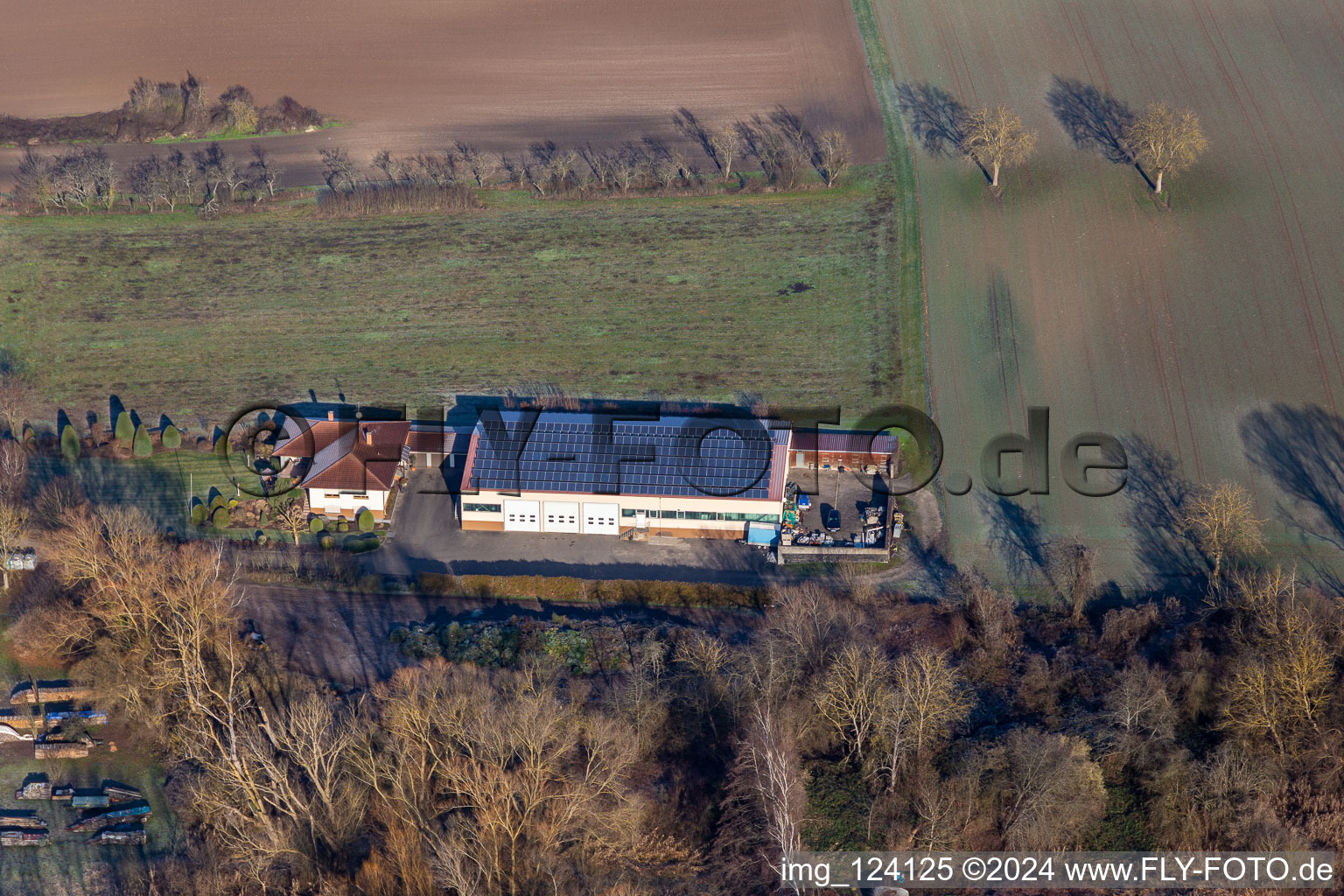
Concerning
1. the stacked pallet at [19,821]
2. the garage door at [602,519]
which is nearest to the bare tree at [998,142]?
the garage door at [602,519]

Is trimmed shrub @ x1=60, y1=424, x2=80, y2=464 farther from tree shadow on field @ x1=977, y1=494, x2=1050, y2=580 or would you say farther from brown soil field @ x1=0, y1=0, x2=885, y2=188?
tree shadow on field @ x1=977, y1=494, x2=1050, y2=580

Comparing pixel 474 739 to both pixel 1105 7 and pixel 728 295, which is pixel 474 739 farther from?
pixel 1105 7

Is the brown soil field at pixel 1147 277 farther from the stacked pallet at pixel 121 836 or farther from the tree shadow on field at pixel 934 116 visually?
the stacked pallet at pixel 121 836

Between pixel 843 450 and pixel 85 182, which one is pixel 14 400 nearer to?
pixel 85 182

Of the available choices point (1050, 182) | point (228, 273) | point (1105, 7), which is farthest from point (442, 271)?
point (1105, 7)

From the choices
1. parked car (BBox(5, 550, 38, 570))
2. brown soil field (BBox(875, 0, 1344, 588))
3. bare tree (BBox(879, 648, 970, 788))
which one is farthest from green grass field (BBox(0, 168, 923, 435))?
bare tree (BBox(879, 648, 970, 788))
